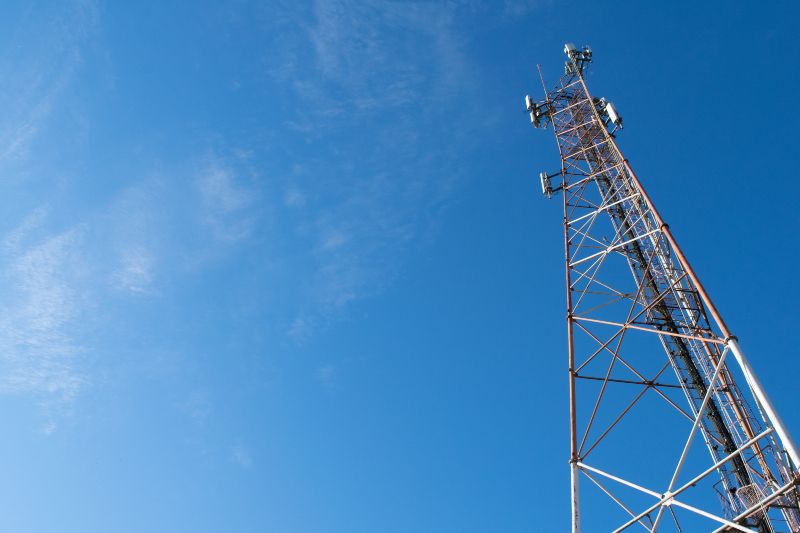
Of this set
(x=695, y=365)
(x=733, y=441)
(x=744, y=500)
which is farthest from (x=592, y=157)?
(x=744, y=500)

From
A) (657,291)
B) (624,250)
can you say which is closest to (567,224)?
(624,250)

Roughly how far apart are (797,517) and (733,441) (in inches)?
138

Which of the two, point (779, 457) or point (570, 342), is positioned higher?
point (570, 342)

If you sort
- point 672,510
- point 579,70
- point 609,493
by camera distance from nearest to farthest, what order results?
point 672,510
point 609,493
point 579,70

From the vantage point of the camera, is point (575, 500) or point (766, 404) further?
point (575, 500)

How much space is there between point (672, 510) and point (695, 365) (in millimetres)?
6298

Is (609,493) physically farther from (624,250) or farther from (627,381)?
(624,250)

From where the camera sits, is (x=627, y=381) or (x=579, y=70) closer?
(x=627, y=381)

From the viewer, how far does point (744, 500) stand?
1448cm

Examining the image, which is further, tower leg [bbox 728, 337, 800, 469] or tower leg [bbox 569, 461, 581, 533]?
tower leg [bbox 569, 461, 581, 533]

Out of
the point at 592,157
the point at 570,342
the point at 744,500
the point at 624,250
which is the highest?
the point at 592,157

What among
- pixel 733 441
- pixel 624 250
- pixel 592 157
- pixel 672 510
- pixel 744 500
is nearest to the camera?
pixel 672 510

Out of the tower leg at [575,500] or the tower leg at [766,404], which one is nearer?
the tower leg at [766,404]

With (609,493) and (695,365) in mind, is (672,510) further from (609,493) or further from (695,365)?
(695,365)
